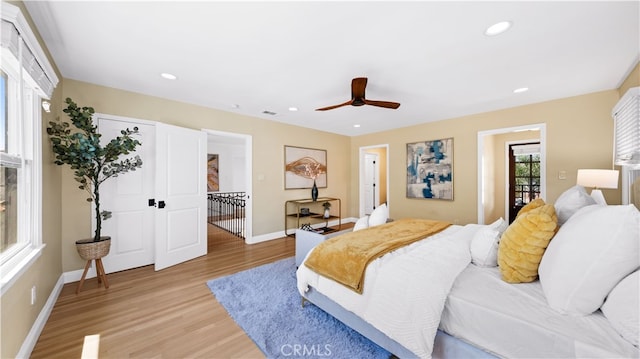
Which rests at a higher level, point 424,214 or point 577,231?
point 577,231

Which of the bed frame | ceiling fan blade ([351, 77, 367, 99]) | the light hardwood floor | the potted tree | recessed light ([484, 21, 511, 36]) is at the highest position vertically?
recessed light ([484, 21, 511, 36])

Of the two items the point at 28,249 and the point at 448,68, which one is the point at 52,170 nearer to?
the point at 28,249

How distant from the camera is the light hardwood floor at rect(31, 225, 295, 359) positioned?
1.75 m

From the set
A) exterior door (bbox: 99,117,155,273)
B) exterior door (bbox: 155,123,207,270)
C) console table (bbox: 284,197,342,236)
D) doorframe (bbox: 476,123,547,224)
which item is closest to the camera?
exterior door (bbox: 99,117,155,273)

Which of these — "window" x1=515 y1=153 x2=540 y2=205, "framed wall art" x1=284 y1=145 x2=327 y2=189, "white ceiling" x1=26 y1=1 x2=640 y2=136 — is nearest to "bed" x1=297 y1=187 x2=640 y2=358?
"white ceiling" x1=26 y1=1 x2=640 y2=136

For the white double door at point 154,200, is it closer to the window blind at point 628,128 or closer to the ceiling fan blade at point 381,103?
the ceiling fan blade at point 381,103

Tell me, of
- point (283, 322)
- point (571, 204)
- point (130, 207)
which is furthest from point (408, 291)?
point (130, 207)

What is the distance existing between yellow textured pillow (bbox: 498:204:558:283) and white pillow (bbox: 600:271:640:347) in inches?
14.1

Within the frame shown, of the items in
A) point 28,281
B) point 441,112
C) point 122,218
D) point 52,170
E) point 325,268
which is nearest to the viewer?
point 28,281

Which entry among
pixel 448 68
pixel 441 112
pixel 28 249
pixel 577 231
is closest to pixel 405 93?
pixel 448 68

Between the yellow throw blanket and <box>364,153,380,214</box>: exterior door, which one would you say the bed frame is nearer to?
the yellow throw blanket

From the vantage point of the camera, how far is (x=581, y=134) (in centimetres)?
333

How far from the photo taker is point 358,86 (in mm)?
2592

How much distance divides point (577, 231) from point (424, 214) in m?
3.89
